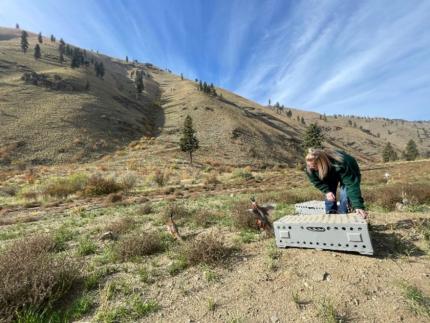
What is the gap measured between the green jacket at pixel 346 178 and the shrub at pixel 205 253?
2.29 m

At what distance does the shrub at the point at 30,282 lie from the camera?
9.73 ft

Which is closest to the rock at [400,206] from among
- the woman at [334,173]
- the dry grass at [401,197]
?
the dry grass at [401,197]

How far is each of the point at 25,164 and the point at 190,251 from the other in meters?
45.9

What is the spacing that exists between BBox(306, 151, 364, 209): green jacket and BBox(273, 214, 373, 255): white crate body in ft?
1.18

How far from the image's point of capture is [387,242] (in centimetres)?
445

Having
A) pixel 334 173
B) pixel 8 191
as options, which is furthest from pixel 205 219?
pixel 8 191

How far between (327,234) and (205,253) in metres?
2.08

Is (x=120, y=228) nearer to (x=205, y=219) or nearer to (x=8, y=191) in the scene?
(x=205, y=219)

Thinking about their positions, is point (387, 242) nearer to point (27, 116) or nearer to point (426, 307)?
point (426, 307)

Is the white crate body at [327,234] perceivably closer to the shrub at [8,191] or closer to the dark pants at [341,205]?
the dark pants at [341,205]

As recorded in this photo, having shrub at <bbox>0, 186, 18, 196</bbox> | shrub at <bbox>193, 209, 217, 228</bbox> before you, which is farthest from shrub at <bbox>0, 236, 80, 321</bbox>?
shrub at <bbox>0, 186, 18, 196</bbox>

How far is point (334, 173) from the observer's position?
15.6 ft

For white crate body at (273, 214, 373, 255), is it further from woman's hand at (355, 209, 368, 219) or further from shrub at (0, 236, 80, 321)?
shrub at (0, 236, 80, 321)

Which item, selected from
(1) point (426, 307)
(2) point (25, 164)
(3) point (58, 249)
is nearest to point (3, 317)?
(3) point (58, 249)
